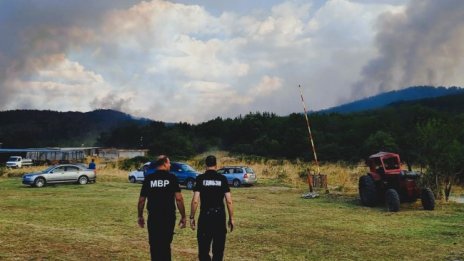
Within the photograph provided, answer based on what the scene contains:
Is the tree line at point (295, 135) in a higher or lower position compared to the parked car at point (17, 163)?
higher

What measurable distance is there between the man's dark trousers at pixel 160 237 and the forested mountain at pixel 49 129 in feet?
430

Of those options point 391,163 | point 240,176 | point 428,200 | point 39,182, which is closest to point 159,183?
point 428,200

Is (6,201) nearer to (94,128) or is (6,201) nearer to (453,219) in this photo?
(453,219)

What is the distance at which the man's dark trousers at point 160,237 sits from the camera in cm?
799

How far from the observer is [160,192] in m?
8.16

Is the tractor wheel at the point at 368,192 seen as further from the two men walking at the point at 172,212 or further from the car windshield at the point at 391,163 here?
the two men walking at the point at 172,212

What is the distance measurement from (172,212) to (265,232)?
19.3 ft

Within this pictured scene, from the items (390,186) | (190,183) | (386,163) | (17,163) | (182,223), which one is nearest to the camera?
(182,223)

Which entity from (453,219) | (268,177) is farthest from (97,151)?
(453,219)

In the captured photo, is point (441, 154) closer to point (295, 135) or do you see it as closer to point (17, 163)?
point (295, 135)

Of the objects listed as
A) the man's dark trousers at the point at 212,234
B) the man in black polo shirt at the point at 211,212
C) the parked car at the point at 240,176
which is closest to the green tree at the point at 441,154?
the parked car at the point at 240,176

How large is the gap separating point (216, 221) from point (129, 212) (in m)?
10.2

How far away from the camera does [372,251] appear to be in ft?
36.0

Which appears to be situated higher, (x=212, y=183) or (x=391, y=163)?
(x=391, y=163)
